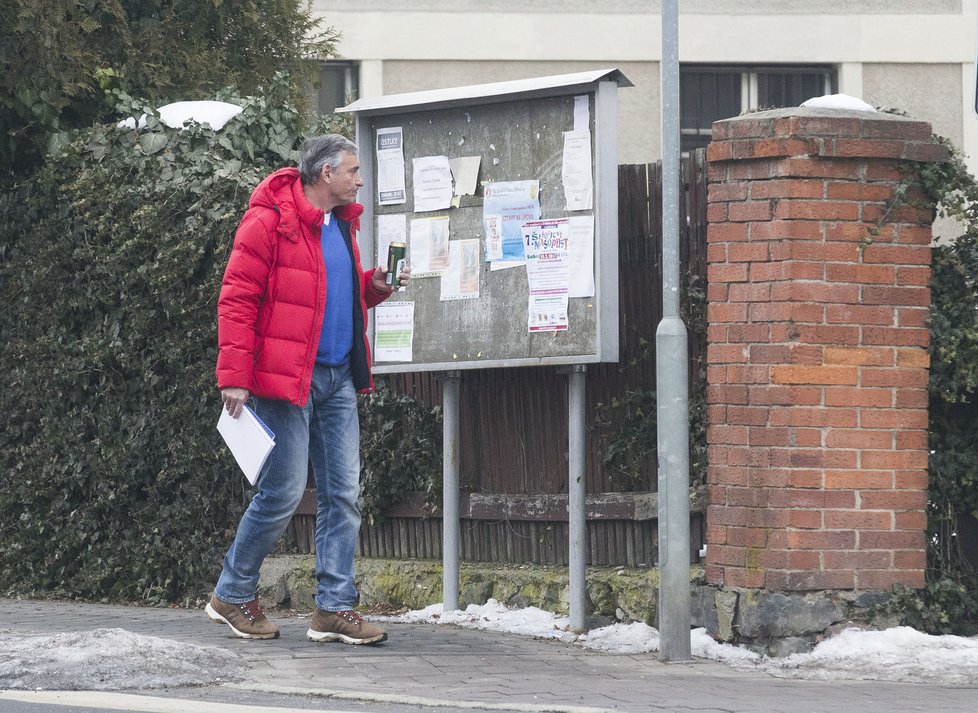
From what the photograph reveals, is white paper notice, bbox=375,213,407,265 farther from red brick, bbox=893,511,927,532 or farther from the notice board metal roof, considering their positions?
red brick, bbox=893,511,927,532

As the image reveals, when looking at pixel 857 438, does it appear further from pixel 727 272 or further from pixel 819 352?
pixel 727 272

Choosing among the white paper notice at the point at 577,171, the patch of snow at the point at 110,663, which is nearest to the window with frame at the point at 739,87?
the white paper notice at the point at 577,171

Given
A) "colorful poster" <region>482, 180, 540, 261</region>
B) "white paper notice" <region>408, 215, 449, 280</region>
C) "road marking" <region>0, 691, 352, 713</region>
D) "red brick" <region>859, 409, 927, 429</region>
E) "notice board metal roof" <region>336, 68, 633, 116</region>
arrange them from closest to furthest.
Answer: "road marking" <region>0, 691, 352, 713</region>, "red brick" <region>859, 409, 927, 429</region>, "notice board metal roof" <region>336, 68, 633, 116</region>, "colorful poster" <region>482, 180, 540, 261</region>, "white paper notice" <region>408, 215, 449, 280</region>

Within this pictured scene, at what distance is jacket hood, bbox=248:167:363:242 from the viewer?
22.9ft

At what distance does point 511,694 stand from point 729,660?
1248 millimetres

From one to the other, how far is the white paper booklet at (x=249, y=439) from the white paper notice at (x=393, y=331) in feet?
4.14

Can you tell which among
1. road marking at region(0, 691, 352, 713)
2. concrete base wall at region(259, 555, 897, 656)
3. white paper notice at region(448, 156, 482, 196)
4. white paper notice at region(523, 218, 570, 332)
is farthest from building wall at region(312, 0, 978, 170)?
road marking at region(0, 691, 352, 713)

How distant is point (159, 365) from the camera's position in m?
9.21

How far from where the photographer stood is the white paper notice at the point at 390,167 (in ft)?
26.6

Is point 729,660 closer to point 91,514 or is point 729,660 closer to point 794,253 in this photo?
point 794,253

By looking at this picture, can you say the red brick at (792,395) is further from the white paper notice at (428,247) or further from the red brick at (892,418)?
the white paper notice at (428,247)

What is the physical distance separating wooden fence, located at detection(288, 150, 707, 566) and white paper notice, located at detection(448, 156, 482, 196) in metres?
0.64

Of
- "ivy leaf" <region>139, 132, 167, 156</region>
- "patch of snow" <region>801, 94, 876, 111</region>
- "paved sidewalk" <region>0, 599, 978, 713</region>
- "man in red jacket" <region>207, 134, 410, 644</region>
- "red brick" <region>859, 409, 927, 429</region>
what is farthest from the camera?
"ivy leaf" <region>139, 132, 167, 156</region>

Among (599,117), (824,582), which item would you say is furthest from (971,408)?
(599,117)
